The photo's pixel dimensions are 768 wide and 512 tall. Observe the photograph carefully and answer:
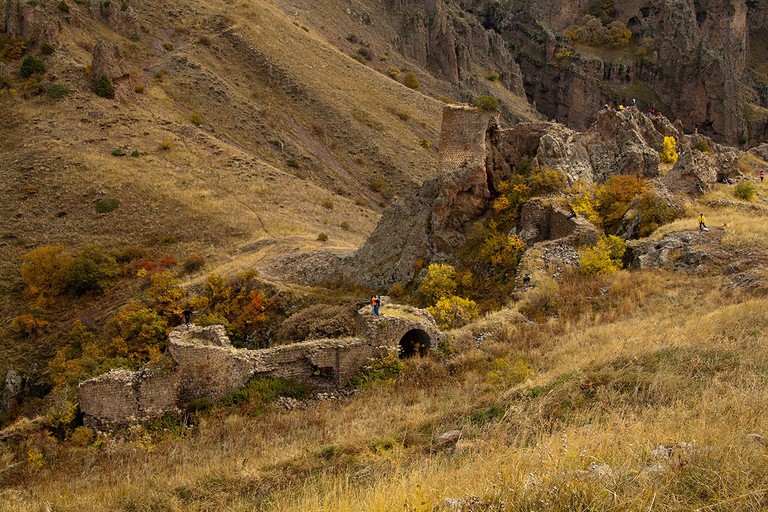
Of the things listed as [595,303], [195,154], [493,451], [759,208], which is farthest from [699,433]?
[195,154]

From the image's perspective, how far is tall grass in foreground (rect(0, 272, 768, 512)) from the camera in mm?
4793

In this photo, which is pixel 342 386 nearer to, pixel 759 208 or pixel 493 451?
pixel 493 451

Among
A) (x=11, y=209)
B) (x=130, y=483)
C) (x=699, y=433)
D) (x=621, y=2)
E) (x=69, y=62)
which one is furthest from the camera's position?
(x=621, y=2)

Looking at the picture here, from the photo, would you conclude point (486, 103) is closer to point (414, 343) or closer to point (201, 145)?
point (414, 343)

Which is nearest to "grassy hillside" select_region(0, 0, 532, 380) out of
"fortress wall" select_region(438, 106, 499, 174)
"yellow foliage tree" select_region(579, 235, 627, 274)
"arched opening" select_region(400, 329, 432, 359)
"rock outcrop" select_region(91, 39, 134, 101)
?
"rock outcrop" select_region(91, 39, 134, 101)

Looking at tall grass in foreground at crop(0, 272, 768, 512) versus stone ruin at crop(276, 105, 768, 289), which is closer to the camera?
A: tall grass in foreground at crop(0, 272, 768, 512)

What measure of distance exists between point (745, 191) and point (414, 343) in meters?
15.8

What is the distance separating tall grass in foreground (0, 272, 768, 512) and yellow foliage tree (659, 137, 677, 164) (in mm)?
13590

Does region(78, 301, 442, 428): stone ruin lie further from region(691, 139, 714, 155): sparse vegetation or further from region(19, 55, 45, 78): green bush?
region(19, 55, 45, 78): green bush

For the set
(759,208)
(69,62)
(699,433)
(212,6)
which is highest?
(212,6)

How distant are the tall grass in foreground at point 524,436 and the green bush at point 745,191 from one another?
9.37 metres

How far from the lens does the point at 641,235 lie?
18156 mm

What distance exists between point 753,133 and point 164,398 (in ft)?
332

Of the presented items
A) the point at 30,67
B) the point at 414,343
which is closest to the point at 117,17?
the point at 30,67
